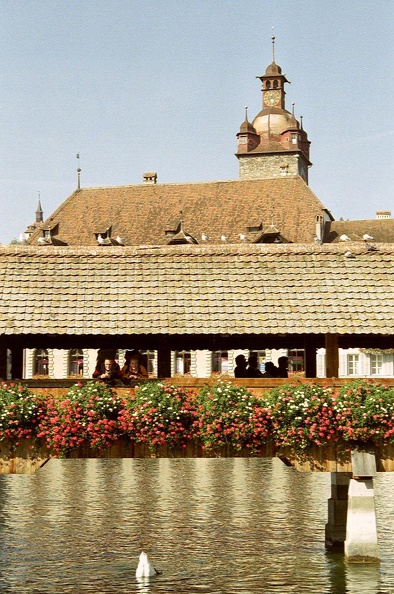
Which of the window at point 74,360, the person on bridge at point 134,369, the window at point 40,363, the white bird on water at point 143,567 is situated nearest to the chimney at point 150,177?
the window at point 74,360

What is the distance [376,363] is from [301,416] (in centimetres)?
4639

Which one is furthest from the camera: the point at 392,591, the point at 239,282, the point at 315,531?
the point at 315,531

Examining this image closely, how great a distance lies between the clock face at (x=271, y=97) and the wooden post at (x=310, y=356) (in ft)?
235

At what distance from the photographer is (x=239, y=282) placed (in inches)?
793

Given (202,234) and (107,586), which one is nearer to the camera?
(107,586)

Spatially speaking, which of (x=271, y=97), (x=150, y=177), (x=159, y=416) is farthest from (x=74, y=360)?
(x=159, y=416)

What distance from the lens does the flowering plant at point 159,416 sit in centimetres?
1833

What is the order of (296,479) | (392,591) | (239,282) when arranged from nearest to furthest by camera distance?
1. (392,591)
2. (239,282)
3. (296,479)

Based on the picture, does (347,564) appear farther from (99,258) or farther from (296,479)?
(296,479)

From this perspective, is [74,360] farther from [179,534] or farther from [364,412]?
[364,412]

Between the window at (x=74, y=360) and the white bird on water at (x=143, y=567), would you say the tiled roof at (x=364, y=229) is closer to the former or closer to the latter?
the window at (x=74, y=360)

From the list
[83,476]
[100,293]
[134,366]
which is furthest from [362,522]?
[83,476]

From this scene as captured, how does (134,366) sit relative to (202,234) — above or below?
below

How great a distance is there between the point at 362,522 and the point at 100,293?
6.91m
